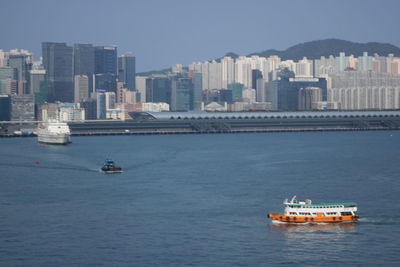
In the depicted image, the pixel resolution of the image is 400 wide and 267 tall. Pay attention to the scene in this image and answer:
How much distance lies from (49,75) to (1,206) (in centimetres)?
14446

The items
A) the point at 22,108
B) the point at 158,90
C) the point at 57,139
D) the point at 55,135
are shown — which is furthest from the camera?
the point at 158,90

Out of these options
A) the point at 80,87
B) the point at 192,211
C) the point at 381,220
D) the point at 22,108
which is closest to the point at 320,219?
the point at 381,220

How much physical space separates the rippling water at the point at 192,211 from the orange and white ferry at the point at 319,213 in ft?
0.94

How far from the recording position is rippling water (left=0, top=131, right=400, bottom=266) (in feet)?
78.2

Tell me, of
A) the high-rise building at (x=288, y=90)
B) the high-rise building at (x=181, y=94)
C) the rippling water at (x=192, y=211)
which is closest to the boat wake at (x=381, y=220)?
the rippling water at (x=192, y=211)

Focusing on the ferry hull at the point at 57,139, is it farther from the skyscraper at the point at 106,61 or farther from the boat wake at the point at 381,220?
the skyscraper at the point at 106,61

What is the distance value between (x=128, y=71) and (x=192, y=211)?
527 ft

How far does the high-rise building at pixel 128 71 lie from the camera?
7352 inches

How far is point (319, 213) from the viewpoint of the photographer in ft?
92.4

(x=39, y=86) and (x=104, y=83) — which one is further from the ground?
(x=104, y=83)

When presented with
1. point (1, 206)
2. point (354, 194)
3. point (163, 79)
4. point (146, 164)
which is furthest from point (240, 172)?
point (163, 79)

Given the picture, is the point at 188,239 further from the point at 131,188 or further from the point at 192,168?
the point at 192,168

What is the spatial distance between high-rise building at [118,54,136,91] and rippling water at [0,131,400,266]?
441ft

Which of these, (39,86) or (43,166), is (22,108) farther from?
(43,166)
